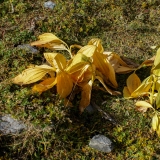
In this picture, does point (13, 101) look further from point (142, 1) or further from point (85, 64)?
point (142, 1)

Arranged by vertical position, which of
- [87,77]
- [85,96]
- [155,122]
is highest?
[87,77]

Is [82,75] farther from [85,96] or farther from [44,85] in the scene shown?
[44,85]

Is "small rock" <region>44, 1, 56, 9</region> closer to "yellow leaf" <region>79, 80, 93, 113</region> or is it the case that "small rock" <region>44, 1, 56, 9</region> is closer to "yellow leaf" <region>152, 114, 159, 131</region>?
"yellow leaf" <region>79, 80, 93, 113</region>

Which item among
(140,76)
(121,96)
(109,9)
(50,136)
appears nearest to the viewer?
(50,136)

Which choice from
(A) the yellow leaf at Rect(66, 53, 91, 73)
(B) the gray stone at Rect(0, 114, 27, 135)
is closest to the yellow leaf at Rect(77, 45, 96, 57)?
(A) the yellow leaf at Rect(66, 53, 91, 73)

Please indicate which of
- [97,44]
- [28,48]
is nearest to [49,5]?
[28,48]

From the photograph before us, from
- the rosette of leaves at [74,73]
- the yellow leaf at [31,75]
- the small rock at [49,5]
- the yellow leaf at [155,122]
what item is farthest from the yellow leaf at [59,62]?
the small rock at [49,5]

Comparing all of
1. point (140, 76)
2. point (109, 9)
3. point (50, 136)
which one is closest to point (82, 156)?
point (50, 136)
